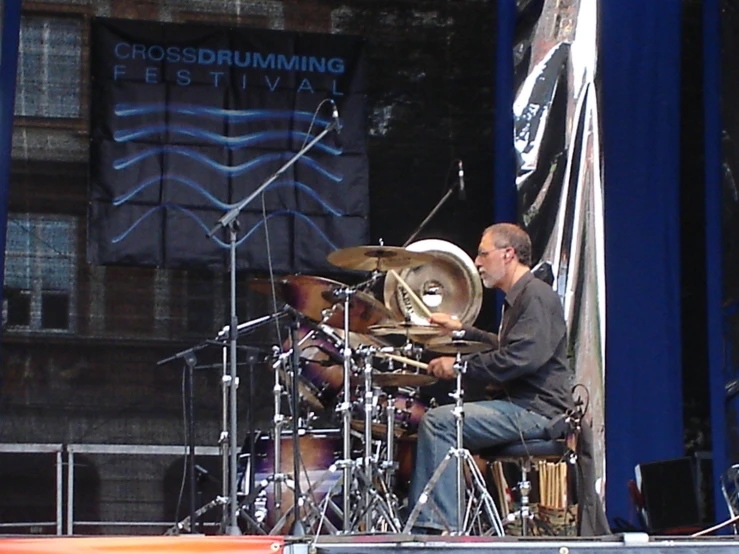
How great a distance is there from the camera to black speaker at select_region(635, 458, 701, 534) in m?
4.72

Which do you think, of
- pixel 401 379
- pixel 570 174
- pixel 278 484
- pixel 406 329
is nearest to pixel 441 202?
pixel 570 174

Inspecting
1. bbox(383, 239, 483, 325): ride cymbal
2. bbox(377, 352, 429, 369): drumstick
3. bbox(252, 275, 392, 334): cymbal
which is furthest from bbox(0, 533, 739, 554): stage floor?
bbox(383, 239, 483, 325): ride cymbal

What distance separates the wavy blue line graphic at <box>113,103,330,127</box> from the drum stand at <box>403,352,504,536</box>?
6.68 feet

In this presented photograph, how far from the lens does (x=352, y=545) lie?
3.41m

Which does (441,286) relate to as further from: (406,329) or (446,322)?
(406,329)

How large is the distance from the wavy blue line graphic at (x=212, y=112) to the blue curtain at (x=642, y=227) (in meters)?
1.48

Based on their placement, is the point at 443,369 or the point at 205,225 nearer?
the point at 443,369

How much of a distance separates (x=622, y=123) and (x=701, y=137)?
661mm

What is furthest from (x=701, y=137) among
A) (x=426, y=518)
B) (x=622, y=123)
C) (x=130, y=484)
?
(x=130, y=484)

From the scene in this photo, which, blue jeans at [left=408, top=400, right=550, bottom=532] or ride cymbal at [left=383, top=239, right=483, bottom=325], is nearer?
blue jeans at [left=408, top=400, right=550, bottom=532]

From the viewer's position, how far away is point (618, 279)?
605 centimetres

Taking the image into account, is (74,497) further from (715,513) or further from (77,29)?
(715,513)

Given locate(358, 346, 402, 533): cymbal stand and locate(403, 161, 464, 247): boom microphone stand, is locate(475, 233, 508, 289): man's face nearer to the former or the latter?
locate(358, 346, 402, 533): cymbal stand

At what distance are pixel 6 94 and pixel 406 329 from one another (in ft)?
6.54
